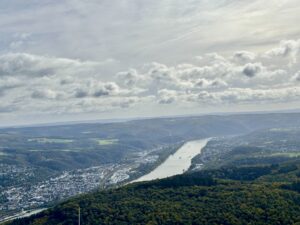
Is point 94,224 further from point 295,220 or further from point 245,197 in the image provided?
point 295,220

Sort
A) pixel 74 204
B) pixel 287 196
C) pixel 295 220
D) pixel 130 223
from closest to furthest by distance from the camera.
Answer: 1. pixel 295 220
2. pixel 130 223
3. pixel 287 196
4. pixel 74 204

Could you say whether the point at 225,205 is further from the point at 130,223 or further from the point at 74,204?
the point at 74,204

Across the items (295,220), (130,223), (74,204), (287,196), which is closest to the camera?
(295,220)

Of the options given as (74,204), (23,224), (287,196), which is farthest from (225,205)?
(23,224)

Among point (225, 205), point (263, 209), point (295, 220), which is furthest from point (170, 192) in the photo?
point (295, 220)

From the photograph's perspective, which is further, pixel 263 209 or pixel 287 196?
pixel 287 196

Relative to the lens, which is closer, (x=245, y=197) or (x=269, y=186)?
(x=245, y=197)
